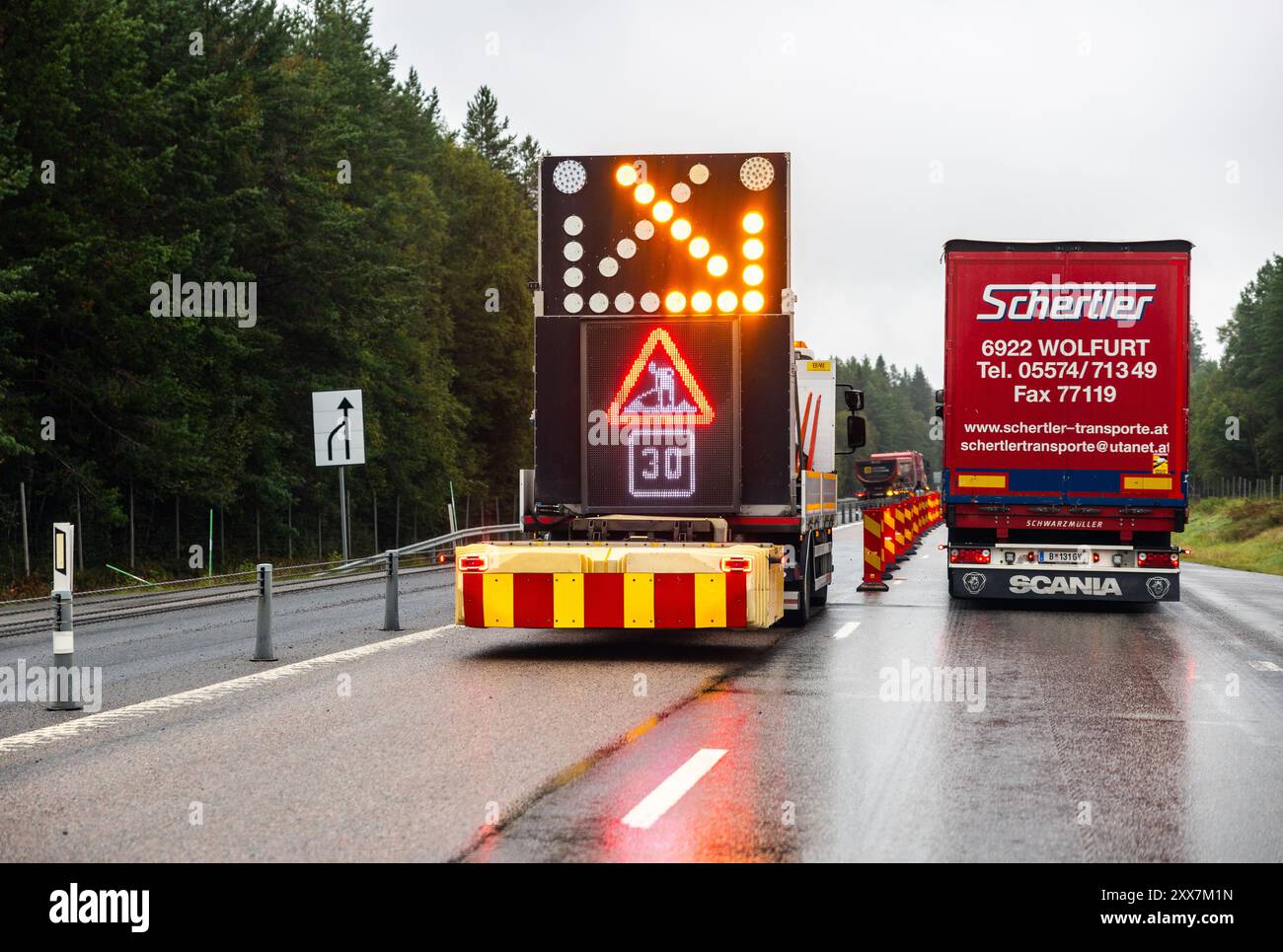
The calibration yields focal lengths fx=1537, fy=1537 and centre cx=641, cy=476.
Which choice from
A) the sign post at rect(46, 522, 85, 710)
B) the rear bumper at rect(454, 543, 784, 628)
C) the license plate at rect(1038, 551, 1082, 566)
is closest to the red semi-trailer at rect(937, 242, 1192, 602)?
the license plate at rect(1038, 551, 1082, 566)

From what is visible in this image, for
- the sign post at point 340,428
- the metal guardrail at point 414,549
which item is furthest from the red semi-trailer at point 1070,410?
the sign post at point 340,428

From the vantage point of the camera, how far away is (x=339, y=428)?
2805 centimetres

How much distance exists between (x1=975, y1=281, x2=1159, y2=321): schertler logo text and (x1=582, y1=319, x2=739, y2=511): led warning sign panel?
549 cm

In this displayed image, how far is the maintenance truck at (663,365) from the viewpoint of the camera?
13312 millimetres

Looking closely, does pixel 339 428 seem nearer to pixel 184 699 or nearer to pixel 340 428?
pixel 340 428

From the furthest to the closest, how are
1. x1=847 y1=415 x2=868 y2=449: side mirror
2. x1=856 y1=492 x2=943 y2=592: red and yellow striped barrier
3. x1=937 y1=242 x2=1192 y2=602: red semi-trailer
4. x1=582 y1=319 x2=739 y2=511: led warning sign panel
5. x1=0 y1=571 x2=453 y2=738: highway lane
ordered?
x1=856 y1=492 x2=943 y2=592: red and yellow striped barrier, x1=937 y1=242 x2=1192 y2=602: red semi-trailer, x1=847 y1=415 x2=868 y2=449: side mirror, x1=582 y1=319 x2=739 y2=511: led warning sign panel, x1=0 y1=571 x2=453 y2=738: highway lane

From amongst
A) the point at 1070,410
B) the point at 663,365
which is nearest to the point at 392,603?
the point at 663,365

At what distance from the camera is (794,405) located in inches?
543
